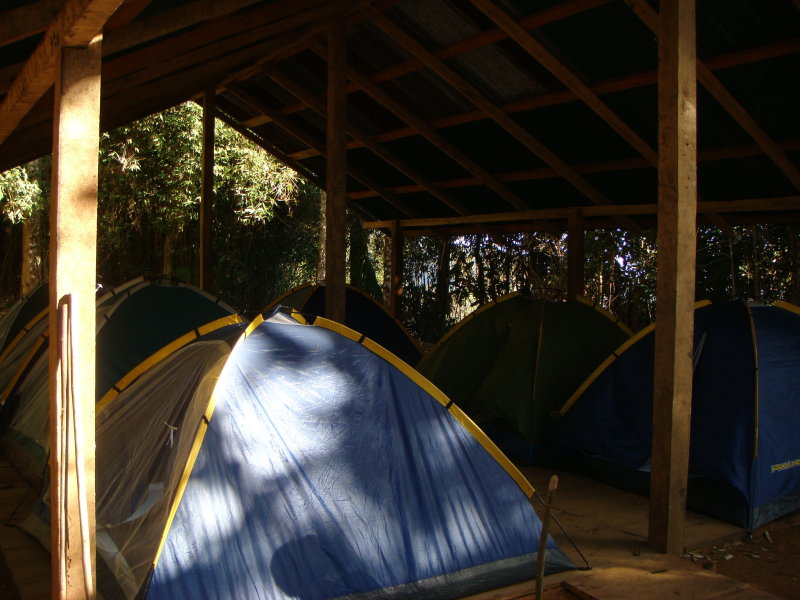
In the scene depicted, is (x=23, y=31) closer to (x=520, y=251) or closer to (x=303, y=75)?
(x=303, y=75)

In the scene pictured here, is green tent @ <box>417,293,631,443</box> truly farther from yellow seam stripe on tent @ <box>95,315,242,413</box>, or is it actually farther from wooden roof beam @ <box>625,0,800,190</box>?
yellow seam stripe on tent @ <box>95,315,242,413</box>

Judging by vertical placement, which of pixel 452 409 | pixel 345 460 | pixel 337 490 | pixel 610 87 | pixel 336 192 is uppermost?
pixel 610 87

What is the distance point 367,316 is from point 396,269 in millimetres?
2334

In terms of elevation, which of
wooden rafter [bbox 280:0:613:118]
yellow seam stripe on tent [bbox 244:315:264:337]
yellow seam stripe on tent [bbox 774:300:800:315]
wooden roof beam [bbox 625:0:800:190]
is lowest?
yellow seam stripe on tent [bbox 244:315:264:337]

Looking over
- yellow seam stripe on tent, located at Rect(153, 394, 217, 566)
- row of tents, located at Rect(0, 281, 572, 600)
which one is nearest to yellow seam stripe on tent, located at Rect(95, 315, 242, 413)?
row of tents, located at Rect(0, 281, 572, 600)

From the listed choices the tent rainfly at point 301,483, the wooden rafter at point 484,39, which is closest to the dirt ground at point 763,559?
the tent rainfly at point 301,483

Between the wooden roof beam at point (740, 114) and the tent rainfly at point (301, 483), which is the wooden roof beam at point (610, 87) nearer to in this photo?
the wooden roof beam at point (740, 114)

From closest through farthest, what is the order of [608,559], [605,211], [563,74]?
1. [608,559]
2. [563,74]
3. [605,211]

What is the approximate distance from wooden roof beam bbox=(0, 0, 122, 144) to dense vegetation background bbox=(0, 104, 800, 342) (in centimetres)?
890

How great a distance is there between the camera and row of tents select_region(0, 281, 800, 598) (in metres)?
3.01

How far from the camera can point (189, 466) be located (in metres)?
2.99

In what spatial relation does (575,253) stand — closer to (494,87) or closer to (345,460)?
(494,87)

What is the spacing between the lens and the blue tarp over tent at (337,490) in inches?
117

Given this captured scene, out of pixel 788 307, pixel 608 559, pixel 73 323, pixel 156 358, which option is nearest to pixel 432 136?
pixel 788 307
